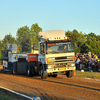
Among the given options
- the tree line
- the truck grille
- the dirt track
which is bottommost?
the dirt track

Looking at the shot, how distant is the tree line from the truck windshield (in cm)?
68

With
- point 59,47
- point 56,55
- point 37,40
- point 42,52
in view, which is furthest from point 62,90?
point 37,40

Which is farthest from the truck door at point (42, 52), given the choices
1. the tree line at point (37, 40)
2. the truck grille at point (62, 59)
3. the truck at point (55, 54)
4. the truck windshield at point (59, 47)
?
the tree line at point (37, 40)

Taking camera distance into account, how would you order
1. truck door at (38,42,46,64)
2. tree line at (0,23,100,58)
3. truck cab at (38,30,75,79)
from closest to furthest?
truck cab at (38,30,75,79)
truck door at (38,42,46,64)
tree line at (0,23,100,58)

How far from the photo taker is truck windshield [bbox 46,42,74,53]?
595 inches

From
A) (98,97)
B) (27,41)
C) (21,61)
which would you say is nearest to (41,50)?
(21,61)

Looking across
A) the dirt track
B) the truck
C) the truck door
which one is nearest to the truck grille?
the truck

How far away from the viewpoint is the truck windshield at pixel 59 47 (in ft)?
49.6

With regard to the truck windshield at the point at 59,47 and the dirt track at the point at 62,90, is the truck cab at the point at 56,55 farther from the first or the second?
the dirt track at the point at 62,90

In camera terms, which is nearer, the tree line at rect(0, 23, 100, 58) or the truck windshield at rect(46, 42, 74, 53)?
the truck windshield at rect(46, 42, 74, 53)

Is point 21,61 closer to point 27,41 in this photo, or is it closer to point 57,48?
point 57,48

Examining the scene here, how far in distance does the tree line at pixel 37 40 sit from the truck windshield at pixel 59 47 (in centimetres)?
68

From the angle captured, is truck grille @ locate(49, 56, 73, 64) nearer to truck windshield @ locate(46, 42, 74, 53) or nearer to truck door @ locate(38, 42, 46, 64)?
truck windshield @ locate(46, 42, 74, 53)

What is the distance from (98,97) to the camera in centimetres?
809
